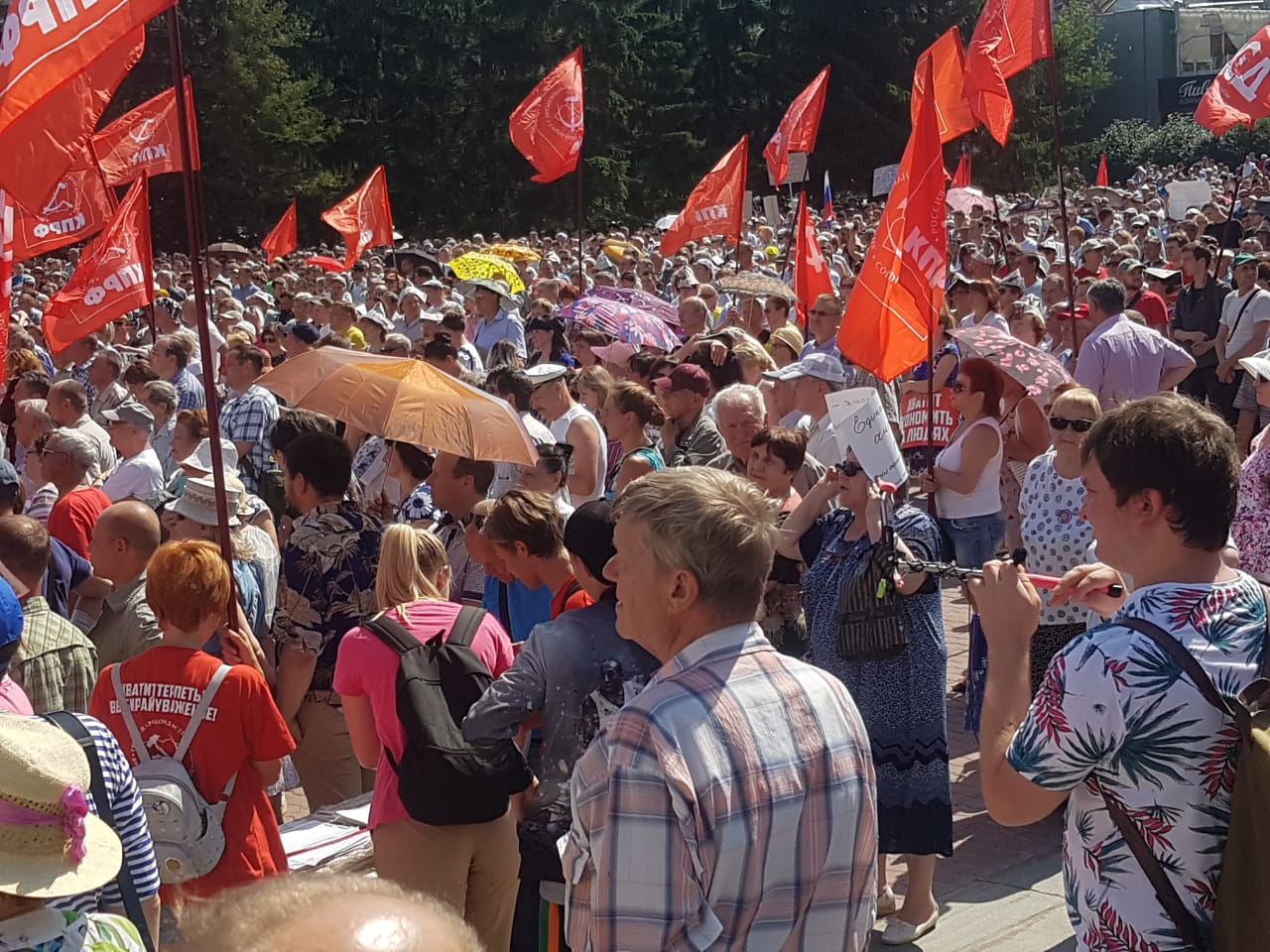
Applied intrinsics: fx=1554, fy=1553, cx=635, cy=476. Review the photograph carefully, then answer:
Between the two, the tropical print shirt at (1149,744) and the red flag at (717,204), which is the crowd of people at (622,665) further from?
the red flag at (717,204)

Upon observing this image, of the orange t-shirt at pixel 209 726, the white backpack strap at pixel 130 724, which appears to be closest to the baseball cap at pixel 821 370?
the orange t-shirt at pixel 209 726

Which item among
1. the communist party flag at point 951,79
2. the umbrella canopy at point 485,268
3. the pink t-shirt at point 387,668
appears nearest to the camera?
the pink t-shirt at point 387,668

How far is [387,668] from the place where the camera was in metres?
4.12

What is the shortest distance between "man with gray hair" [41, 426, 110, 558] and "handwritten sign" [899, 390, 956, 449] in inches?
158

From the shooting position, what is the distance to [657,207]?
53.2 m

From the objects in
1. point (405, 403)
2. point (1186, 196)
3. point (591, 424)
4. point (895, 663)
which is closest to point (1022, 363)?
point (591, 424)

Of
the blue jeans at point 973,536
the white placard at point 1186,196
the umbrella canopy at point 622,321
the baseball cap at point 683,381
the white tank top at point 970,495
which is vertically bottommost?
the white placard at point 1186,196

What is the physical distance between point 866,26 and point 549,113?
1586 inches

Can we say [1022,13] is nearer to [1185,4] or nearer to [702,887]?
[702,887]

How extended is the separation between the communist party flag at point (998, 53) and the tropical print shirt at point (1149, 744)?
1197cm

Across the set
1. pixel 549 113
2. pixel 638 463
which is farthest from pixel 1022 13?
pixel 638 463

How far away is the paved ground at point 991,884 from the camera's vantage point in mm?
5152

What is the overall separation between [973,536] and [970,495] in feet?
0.69

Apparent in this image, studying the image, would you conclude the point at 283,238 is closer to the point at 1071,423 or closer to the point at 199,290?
the point at 199,290
